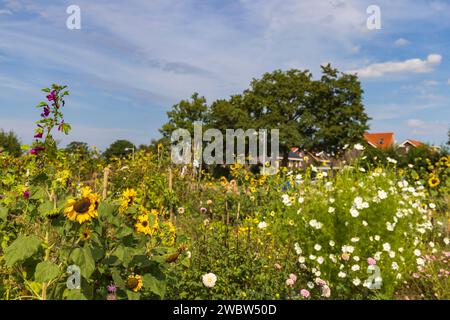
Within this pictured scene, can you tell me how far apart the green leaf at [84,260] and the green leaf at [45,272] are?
0.13m

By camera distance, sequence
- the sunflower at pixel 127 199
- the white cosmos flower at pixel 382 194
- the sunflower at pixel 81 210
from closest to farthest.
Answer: the sunflower at pixel 81 210 → the sunflower at pixel 127 199 → the white cosmos flower at pixel 382 194

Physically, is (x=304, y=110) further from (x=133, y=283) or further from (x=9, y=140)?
(x=133, y=283)

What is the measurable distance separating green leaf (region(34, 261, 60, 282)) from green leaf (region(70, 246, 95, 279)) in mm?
132

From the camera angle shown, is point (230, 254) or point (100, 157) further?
point (100, 157)

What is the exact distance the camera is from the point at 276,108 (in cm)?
3738

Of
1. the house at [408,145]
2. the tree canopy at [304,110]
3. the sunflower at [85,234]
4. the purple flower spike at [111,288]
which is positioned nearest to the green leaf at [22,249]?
the sunflower at [85,234]

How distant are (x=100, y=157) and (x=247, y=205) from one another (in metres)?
4.39

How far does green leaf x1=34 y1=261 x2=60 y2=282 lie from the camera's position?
7.78 ft

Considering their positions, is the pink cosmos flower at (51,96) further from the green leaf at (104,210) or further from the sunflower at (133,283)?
the sunflower at (133,283)

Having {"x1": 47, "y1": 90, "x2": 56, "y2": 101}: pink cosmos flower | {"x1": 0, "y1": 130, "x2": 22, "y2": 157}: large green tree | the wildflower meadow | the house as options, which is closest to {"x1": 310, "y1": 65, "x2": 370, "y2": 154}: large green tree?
the house

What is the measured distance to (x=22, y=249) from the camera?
246 centimetres

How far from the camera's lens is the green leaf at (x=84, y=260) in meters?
2.32
